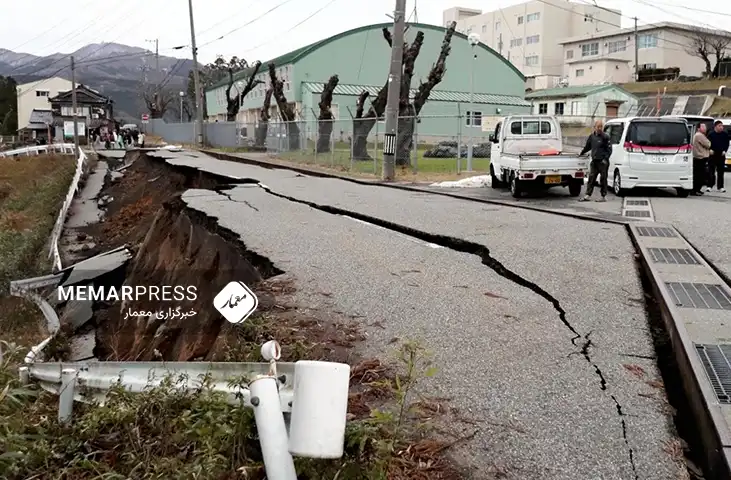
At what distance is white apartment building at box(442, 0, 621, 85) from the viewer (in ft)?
261

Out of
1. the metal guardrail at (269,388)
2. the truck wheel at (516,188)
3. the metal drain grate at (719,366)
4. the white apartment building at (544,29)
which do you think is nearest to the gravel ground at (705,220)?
the truck wheel at (516,188)

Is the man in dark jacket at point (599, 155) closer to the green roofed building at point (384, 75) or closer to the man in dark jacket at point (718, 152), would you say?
the man in dark jacket at point (718, 152)

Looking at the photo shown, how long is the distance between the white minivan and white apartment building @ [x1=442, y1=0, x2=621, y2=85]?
6398 cm

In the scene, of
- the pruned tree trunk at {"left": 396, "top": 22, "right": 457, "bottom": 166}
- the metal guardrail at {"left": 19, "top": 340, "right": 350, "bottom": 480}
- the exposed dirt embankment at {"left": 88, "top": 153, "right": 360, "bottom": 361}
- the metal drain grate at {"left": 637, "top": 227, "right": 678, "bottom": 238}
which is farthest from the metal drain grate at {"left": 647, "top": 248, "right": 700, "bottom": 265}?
the pruned tree trunk at {"left": 396, "top": 22, "right": 457, "bottom": 166}

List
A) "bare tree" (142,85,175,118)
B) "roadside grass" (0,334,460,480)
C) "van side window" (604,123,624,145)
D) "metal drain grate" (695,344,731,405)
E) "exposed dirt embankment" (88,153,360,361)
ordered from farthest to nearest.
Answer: "bare tree" (142,85,175,118), "van side window" (604,123,624,145), "exposed dirt embankment" (88,153,360,361), "metal drain grate" (695,344,731,405), "roadside grass" (0,334,460,480)

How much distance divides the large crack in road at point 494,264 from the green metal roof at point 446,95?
126ft

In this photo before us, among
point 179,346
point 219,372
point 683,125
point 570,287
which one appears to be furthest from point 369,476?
point 683,125

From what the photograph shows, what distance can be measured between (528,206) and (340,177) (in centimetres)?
985

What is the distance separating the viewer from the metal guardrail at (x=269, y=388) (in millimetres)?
2734

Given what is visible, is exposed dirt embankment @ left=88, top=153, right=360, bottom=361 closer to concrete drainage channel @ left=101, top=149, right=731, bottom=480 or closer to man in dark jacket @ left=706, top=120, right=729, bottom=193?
concrete drainage channel @ left=101, top=149, right=731, bottom=480

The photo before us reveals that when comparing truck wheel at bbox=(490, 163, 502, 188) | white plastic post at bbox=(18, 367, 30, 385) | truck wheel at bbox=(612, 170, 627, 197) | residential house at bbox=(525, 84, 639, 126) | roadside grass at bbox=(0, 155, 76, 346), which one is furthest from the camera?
residential house at bbox=(525, 84, 639, 126)

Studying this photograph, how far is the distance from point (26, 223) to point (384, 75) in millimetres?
40681

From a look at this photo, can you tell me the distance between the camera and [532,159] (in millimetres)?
14844

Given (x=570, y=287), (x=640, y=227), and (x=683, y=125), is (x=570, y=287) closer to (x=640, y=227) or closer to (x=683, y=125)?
(x=640, y=227)
